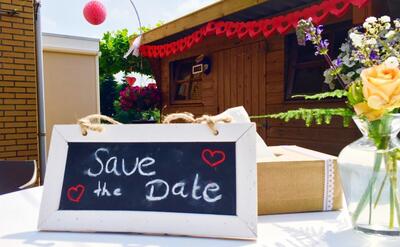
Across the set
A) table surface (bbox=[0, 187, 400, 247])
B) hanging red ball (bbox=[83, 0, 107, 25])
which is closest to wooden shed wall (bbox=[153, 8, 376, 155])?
hanging red ball (bbox=[83, 0, 107, 25])

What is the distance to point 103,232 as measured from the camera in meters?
0.70

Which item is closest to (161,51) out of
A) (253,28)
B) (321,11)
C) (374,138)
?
(253,28)

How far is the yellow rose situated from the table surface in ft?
0.82

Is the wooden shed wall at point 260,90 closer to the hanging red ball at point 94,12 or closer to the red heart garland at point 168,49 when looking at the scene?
the red heart garland at point 168,49

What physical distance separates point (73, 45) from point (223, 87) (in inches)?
168

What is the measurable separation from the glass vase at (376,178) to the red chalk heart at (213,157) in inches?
10.4

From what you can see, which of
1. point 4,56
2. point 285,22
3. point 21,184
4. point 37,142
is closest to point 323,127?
point 285,22

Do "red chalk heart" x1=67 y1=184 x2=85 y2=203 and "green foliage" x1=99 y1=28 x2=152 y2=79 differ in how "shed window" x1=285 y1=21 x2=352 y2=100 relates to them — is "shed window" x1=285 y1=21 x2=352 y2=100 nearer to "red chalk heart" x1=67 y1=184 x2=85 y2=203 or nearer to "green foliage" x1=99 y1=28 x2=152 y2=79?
"red chalk heart" x1=67 y1=184 x2=85 y2=203

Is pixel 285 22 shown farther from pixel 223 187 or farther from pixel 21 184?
pixel 223 187

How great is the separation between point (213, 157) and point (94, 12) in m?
5.77

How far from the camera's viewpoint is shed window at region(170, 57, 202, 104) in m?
5.68

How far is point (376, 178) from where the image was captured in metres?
0.67

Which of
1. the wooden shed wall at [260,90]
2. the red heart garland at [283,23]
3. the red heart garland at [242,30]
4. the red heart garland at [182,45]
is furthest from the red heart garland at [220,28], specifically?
the red heart garland at [182,45]

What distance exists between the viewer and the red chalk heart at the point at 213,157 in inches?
28.2
